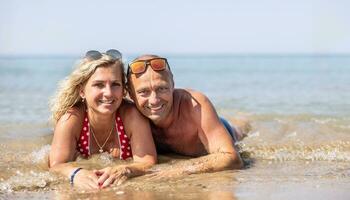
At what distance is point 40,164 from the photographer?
6.40m

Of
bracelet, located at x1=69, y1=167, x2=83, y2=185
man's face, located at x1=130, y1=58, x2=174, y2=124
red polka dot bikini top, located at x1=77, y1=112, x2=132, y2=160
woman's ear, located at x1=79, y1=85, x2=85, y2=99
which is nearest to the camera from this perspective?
bracelet, located at x1=69, y1=167, x2=83, y2=185

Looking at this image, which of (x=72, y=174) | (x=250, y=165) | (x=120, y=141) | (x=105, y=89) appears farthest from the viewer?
(x=250, y=165)

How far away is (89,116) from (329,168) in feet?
7.94

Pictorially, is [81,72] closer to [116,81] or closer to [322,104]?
[116,81]

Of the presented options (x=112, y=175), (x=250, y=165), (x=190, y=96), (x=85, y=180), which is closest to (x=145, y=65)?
(x=190, y=96)

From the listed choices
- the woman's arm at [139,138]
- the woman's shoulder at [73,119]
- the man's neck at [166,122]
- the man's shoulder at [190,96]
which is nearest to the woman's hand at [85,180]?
the woman's arm at [139,138]

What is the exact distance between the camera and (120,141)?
19.7 ft

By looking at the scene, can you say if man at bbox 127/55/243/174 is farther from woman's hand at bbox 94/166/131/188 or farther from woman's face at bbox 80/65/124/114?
woman's hand at bbox 94/166/131/188

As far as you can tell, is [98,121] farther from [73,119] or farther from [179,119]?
[179,119]

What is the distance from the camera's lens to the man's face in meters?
5.61

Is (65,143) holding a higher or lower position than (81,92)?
lower

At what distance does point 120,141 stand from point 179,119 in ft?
2.11

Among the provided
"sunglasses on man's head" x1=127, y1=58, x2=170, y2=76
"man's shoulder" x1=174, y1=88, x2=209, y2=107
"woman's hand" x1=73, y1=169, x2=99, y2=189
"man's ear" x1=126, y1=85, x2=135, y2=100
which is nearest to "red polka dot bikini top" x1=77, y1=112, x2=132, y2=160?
"man's ear" x1=126, y1=85, x2=135, y2=100

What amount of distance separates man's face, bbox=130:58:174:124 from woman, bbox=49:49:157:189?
107mm
